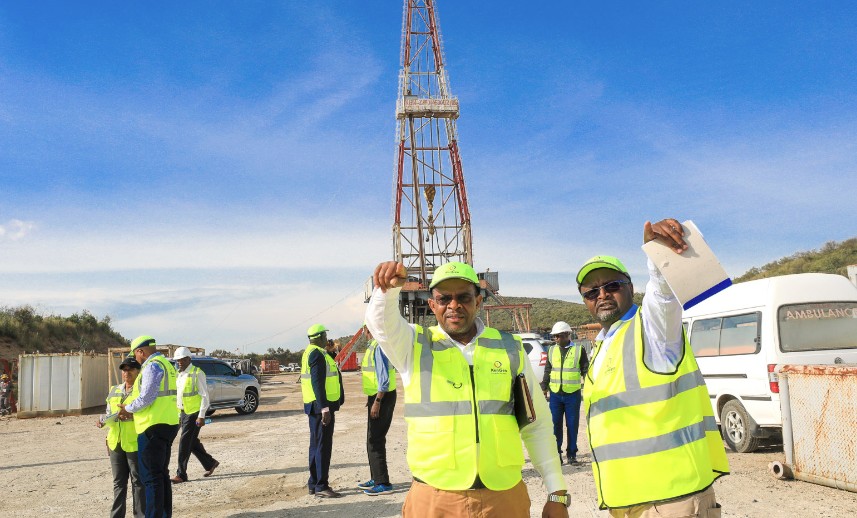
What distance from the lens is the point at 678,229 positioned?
2318 mm

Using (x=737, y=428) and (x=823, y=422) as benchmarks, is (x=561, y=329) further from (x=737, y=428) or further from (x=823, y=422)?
(x=823, y=422)

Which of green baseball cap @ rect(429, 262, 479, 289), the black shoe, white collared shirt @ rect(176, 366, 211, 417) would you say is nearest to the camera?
green baseball cap @ rect(429, 262, 479, 289)

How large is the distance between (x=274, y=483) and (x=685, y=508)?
6.83 m

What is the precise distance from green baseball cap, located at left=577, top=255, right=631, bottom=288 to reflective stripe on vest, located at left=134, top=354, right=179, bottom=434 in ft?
14.6

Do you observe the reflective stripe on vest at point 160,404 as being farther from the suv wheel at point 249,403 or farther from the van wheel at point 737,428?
the suv wheel at point 249,403

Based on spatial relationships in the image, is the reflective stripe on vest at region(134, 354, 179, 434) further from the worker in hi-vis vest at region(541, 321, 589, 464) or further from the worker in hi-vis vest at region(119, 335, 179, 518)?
the worker in hi-vis vest at region(541, 321, 589, 464)

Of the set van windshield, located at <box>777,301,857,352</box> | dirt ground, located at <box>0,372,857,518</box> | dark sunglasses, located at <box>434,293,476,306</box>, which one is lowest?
dirt ground, located at <box>0,372,857,518</box>

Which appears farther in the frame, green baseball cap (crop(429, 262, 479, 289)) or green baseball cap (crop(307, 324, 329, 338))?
green baseball cap (crop(307, 324, 329, 338))

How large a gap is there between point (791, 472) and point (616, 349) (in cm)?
542

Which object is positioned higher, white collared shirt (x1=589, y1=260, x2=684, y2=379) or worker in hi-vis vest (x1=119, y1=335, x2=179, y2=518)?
white collared shirt (x1=589, y1=260, x2=684, y2=379)

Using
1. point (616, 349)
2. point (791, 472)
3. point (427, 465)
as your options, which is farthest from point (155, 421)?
point (791, 472)

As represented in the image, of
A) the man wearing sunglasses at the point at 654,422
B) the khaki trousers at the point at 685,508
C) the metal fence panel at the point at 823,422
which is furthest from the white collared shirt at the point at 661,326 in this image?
the metal fence panel at the point at 823,422

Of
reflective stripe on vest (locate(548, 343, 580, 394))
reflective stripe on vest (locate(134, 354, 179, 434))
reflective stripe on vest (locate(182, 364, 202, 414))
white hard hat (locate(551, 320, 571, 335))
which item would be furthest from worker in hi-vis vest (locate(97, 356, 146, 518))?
white hard hat (locate(551, 320, 571, 335))

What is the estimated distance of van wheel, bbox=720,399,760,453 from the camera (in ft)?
26.9
